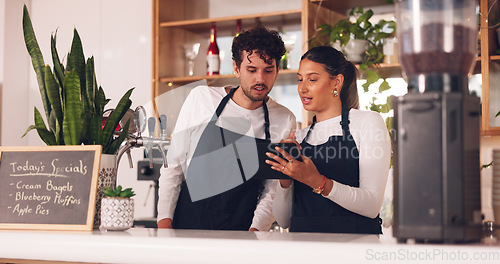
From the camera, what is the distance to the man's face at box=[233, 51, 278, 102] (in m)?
1.96

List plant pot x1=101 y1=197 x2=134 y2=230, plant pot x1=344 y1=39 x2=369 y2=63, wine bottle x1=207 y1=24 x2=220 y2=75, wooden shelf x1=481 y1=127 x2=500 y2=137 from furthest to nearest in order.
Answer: wine bottle x1=207 y1=24 x2=220 y2=75 < plant pot x1=344 y1=39 x2=369 y2=63 < wooden shelf x1=481 y1=127 x2=500 y2=137 < plant pot x1=101 y1=197 x2=134 y2=230

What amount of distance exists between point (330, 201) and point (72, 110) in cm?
80

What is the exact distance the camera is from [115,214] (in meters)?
1.32

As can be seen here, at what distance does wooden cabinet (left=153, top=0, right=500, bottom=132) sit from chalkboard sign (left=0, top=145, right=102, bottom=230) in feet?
6.39

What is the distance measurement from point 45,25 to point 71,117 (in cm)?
281

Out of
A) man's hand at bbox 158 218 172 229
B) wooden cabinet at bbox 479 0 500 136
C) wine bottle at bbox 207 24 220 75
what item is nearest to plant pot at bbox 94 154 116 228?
man's hand at bbox 158 218 172 229

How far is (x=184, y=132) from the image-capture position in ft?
6.84

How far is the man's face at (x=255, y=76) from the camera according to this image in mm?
1955

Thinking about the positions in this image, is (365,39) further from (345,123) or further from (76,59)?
(76,59)

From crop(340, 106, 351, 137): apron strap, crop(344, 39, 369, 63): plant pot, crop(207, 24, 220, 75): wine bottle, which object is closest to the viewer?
crop(340, 106, 351, 137): apron strap

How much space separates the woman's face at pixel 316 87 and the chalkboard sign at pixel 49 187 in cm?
75

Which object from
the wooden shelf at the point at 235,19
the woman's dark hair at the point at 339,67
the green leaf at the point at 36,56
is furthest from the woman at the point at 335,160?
the wooden shelf at the point at 235,19

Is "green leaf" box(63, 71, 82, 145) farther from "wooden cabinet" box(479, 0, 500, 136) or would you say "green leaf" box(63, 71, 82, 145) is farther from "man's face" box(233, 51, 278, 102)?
"wooden cabinet" box(479, 0, 500, 136)

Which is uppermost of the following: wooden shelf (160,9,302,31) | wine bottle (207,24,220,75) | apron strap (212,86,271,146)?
wooden shelf (160,9,302,31)
